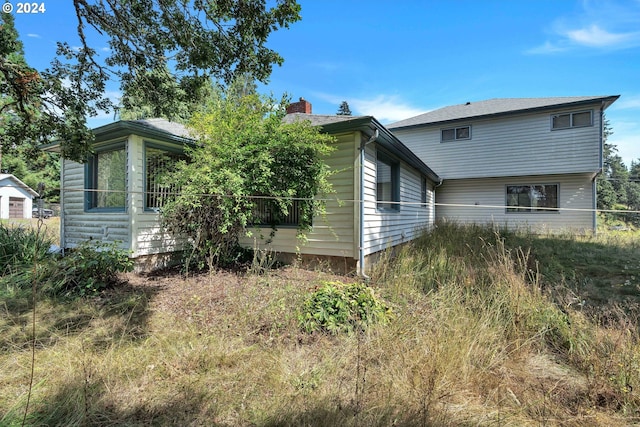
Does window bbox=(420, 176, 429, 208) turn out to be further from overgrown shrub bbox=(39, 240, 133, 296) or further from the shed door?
the shed door

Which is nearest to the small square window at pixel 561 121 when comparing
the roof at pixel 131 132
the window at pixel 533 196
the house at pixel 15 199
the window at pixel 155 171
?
the window at pixel 533 196

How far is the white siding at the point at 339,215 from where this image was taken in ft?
18.9

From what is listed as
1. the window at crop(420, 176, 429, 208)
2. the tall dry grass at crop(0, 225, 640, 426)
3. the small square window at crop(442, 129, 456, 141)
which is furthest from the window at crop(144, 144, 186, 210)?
the small square window at crop(442, 129, 456, 141)

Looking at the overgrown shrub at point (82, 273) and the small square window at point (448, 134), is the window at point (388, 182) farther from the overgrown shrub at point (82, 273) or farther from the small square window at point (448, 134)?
the small square window at point (448, 134)

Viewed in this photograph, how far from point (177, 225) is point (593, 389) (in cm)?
625

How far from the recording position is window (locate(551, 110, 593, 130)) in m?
11.4

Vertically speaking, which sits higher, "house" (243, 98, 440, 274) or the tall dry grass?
"house" (243, 98, 440, 274)

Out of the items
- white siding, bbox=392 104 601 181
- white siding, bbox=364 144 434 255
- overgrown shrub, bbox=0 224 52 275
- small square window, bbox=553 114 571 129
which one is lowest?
overgrown shrub, bbox=0 224 52 275

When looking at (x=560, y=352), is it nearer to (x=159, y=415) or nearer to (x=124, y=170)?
(x=159, y=415)

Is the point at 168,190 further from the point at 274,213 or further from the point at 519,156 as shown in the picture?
the point at 519,156

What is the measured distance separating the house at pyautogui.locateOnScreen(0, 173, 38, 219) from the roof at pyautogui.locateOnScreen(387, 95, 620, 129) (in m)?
31.5

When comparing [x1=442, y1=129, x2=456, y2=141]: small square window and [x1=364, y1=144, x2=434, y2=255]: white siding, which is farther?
[x1=442, y1=129, x2=456, y2=141]: small square window

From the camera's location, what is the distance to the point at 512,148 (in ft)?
42.0

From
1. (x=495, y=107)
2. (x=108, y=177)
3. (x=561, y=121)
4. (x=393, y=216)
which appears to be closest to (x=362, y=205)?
(x=393, y=216)
